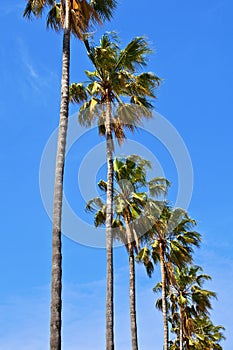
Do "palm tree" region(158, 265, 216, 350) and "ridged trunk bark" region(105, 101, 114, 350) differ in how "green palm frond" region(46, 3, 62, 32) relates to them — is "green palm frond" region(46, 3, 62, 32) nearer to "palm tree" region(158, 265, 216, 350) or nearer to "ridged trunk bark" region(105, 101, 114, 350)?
"ridged trunk bark" region(105, 101, 114, 350)

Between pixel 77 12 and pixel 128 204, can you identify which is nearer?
pixel 77 12

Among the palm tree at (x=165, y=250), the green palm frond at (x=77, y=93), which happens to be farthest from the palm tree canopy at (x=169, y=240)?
the green palm frond at (x=77, y=93)

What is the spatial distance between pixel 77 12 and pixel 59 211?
7.05m

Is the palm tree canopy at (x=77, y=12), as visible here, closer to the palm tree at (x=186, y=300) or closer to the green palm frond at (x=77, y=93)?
the green palm frond at (x=77, y=93)

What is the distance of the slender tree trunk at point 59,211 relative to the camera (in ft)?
36.9

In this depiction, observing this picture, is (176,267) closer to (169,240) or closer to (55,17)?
(169,240)

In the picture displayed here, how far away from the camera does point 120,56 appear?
20.1 meters

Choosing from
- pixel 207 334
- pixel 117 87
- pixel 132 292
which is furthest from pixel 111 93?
pixel 207 334

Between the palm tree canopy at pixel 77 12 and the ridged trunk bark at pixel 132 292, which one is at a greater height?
the palm tree canopy at pixel 77 12

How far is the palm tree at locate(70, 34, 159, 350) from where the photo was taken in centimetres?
1986

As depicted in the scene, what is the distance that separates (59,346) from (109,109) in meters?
12.0

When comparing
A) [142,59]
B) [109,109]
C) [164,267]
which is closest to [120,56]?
[142,59]

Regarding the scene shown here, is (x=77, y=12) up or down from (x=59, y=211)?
up

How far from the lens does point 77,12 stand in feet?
53.7
